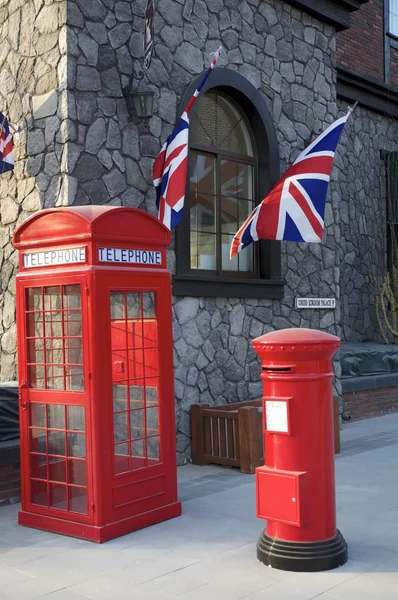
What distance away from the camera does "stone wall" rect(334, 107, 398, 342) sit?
1416 cm

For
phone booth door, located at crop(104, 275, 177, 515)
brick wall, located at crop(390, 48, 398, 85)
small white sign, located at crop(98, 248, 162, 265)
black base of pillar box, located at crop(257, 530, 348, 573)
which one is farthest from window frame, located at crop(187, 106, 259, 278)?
brick wall, located at crop(390, 48, 398, 85)

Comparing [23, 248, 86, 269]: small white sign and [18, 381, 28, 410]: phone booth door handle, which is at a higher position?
[23, 248, 86, 269]: small white sign

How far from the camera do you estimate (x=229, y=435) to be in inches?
319

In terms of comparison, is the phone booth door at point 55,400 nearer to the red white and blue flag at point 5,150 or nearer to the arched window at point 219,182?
the red white and blue flag at point 5,150

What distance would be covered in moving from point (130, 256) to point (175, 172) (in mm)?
2253

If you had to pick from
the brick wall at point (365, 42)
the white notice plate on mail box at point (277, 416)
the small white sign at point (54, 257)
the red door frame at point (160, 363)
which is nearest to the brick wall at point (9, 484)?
the red door frame at point (160, 363)

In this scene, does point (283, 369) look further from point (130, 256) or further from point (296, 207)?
point (296, 207)

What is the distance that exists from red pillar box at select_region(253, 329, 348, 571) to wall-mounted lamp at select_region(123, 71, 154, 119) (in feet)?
12.8

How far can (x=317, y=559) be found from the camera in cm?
484

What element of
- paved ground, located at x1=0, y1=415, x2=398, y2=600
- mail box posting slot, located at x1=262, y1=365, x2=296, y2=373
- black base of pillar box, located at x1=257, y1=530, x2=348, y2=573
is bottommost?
paved ground, located at x1=0, y1=415, x2=398, y2=600

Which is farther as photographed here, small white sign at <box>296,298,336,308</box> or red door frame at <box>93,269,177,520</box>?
small white sign at <box>296,298,336,308</box>

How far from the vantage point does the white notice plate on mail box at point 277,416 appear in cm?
487

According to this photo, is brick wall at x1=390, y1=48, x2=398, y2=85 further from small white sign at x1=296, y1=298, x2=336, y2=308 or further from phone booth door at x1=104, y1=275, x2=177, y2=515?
phone booth door at x1=104, y1=275, x2=177, y2=515

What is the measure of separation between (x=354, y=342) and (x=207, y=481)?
7138 millimetres
